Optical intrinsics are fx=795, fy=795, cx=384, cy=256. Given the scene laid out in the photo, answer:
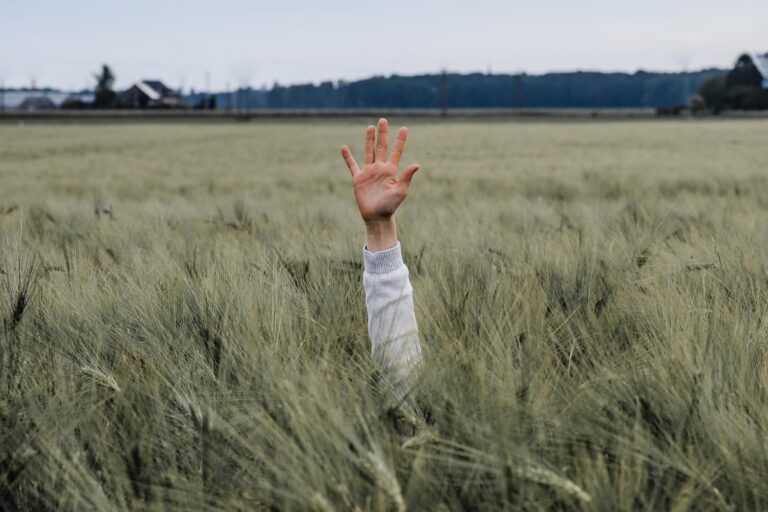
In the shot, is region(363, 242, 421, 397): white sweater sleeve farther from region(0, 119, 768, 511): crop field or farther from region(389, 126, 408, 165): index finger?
region(389, 126, 408, 165): index finger

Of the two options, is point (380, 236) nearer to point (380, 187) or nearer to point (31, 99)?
point (380, 187)

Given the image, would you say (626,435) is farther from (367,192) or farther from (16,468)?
(367,192)

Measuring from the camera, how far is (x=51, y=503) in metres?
0.95

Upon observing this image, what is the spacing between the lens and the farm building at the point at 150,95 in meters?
79.8

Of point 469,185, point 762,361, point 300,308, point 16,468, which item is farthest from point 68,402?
point 469,185

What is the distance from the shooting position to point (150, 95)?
8650 centimetres

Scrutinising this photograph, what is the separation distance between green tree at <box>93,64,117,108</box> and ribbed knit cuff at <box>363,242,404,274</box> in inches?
2728

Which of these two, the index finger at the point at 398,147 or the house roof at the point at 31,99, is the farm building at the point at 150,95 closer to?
the house roof at the point at 31,99

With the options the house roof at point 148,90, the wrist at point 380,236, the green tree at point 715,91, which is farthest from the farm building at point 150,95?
the wrist at point 380,236

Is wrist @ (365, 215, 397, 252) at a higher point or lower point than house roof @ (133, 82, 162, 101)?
lower

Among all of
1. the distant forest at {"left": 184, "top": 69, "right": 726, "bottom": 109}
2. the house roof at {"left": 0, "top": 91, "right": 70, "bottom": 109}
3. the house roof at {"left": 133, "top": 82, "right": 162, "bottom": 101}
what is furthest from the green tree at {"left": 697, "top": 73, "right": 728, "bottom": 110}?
the distant forest at {"left": 184, "top": 69, "right": 726, "bottom": 109}

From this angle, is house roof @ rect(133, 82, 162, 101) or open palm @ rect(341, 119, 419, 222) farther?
house roof @ rect(133, 82, 162, 101)

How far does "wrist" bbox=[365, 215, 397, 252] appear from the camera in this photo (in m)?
1.62

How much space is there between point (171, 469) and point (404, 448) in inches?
11.6
